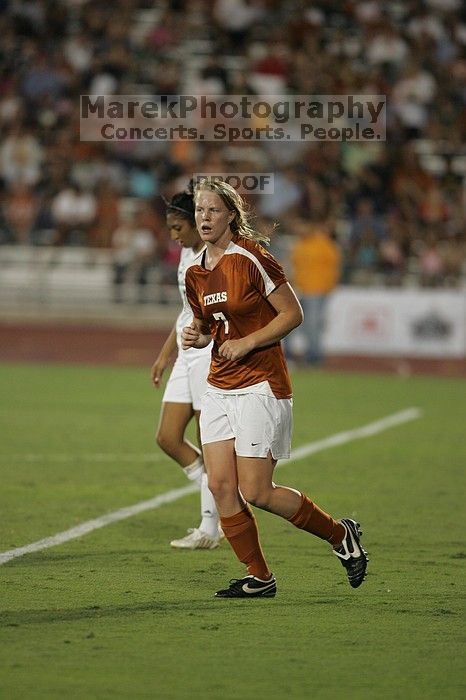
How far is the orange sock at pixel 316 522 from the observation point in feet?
20.7

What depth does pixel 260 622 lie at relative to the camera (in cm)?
582

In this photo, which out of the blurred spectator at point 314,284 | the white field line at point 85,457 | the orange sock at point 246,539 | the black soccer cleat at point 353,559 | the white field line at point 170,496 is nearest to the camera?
the orange sock at point 246,539

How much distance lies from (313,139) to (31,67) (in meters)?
6.32

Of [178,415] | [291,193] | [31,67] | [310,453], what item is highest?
[31,67]

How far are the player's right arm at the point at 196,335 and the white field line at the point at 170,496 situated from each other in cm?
171

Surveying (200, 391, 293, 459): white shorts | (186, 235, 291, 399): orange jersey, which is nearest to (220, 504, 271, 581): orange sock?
(200, 391, 293, 459): white shorts

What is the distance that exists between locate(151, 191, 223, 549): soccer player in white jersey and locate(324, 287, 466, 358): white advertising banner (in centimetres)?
1353

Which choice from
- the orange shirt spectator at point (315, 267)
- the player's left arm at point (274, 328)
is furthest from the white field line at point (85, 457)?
the orange shirt spectator at point (315, 267)

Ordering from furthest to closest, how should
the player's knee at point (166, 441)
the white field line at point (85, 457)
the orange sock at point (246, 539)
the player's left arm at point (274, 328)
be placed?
the white field line at point (85, 457)
the player's knee at point (166, 441)
the orange sock at point (246, 539)
the player's left arm at point (274, 328)

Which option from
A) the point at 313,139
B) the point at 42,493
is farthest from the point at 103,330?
the point at 42,493

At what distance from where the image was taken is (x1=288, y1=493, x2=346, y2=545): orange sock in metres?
6.32

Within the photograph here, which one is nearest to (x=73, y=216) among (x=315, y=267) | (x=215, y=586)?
(x=315, y=267)

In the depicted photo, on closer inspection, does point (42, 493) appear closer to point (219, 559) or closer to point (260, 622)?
point (219, 559)

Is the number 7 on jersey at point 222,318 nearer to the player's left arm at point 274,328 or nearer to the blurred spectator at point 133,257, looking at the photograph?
the player's left arm at point 274,328
